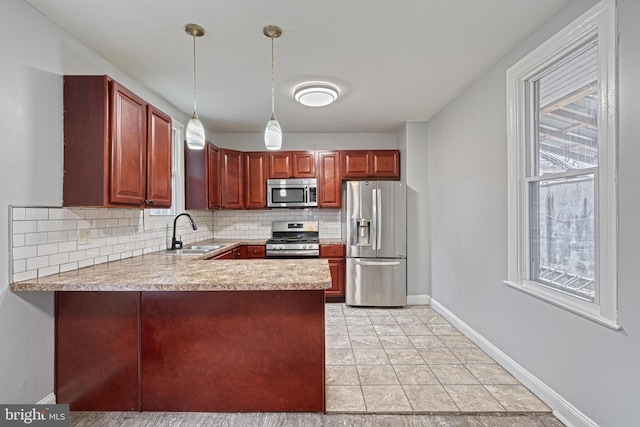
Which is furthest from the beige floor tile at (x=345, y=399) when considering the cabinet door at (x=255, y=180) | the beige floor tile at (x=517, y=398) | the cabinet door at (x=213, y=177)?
the cabinet door at (x=255, y=180)

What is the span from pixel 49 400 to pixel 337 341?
84.1 inches

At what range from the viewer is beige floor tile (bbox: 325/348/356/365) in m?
2.58

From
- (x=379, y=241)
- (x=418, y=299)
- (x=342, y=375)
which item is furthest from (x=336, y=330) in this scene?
(x=418, y=299)

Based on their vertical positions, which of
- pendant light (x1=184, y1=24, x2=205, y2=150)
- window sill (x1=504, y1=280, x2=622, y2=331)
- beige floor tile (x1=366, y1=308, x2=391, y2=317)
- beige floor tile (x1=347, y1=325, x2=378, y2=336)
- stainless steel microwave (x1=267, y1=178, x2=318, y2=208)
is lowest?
beige floor tile (x1=366, y1=308, x2=391, y2=317)

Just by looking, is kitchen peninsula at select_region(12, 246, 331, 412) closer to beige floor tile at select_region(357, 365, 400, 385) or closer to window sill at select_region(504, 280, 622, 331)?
beige floor tile at select_region(357, 365, 400, 385)

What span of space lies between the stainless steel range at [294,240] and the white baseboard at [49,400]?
252 cm

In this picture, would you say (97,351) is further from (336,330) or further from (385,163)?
(385,163)

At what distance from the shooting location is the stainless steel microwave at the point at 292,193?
4399mm

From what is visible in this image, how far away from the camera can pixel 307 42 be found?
86.7 inches

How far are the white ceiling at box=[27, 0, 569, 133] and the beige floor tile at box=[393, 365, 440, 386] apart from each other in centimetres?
245

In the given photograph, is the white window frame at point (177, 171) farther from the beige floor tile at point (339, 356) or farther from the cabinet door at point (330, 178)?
the beige floor tile at point (339, 356)

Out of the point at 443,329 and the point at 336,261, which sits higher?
the point at 336,261

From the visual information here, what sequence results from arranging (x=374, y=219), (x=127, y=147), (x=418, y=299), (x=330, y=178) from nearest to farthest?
(x=127, y=147) → (x=374, y=219) → (x=418, y=299) → (x=330, y=178)

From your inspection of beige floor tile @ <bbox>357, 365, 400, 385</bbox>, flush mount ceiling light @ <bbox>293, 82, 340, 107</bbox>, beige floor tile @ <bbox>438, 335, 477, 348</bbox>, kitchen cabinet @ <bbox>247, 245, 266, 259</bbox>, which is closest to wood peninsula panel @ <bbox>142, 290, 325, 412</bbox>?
beige floor tile @ <bbox>357, 365, 400, 385</bbox>
